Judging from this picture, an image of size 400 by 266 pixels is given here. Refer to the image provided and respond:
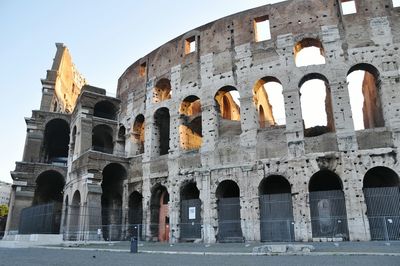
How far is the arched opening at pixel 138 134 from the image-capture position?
2109 centimetres

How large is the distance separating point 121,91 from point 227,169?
37.0 ft

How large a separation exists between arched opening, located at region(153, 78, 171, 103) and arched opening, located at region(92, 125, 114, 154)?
14.5 ft

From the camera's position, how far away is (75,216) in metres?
19.8

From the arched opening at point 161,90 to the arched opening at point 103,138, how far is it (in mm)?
4408

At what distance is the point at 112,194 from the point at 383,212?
584 inches

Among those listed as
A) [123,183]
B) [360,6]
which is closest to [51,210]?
[123,183]

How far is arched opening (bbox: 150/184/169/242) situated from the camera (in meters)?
18.2

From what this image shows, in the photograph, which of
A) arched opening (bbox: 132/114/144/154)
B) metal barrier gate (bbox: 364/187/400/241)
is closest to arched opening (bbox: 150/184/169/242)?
arched opening (bbox: 132/114/144/154)

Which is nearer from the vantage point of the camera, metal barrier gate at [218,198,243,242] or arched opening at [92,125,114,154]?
metal barrier gate at [218,198,243,242]

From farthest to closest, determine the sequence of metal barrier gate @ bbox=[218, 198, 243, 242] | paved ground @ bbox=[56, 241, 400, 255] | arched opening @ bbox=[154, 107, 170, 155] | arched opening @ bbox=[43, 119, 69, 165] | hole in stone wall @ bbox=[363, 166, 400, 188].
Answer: arched opening @ bbox=[43, 119, 69, 165]
arched opening @ bbox=[154, 107, 170, 155]
metal barrier gate @ bbox=[218, 198, 243, 242]
hole in stone wall @ bbox=[363, 166, 400, 188]
paved ground @ bbox=[56, 241, 400, 255]

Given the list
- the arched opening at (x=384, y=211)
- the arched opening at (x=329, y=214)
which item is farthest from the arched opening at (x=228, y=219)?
the arched opening at (x=384, y=211)

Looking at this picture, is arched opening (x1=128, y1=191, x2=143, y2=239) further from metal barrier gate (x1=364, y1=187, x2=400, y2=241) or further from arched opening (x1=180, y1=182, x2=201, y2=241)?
metal barrier gate (x1=364, y1=187, x2=400, y2=241)

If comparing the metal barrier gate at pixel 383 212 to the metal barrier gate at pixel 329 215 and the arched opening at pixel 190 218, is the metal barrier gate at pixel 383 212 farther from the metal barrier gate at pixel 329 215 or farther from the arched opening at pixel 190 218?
the arched opening at pixel 190 218

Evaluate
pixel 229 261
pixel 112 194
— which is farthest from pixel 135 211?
pixel 229 261
